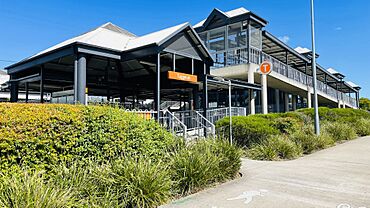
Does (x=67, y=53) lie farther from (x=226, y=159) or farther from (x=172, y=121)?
(x=226, y=159)

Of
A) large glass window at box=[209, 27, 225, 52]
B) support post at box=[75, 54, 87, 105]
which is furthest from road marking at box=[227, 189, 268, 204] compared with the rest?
large glass window at box=[209, 27, 225, 52]

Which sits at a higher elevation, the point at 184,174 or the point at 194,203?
the point at 184,174

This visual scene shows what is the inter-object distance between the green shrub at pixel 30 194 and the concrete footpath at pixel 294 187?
1.70 meters

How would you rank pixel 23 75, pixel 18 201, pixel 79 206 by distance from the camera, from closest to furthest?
pixel 18 201
pixel 79 206
pixel 23 75

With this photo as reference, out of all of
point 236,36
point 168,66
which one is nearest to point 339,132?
point 168,66

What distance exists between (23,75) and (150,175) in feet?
43.7

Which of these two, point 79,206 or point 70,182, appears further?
point 70,182

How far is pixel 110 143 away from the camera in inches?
214

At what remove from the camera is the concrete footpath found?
4.53 m

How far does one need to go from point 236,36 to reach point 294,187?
1697cm

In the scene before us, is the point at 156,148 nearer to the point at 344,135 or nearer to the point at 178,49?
the point at 178,49

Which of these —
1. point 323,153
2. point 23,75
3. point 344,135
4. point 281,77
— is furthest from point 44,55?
point 281,77

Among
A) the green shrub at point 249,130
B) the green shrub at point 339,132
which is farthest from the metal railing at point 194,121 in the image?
the green shrub at point 339,132

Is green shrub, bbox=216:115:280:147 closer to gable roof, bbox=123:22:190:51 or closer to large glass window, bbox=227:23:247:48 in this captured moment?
gable roof, bbox=123:22:190:51
